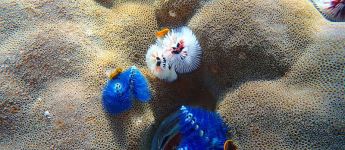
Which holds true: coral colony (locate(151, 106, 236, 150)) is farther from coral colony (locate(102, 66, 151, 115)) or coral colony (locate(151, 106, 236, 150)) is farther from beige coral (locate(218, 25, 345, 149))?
coral colony (locate(102, 66, 151, 115))

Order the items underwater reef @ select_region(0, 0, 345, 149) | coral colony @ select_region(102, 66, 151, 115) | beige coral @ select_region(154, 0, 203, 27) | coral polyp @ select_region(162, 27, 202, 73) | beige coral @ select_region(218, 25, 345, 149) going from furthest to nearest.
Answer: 1. beige coral @ select_region(154, 0, 203, 27)
2. coral polyp @ select_region(162, 27, 202, 73)
3. coral colony @ select_region(102, 66, 151, 115)
4. underwater reef @ select_region(0, 0, 345, 149)
5. beige coral @ select_region(218, 25, 345, 149)

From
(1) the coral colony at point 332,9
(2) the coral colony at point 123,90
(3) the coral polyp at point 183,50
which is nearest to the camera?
(2) the coral colony at point 123,90

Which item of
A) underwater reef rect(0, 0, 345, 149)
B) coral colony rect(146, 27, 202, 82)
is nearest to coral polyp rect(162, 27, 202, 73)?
coral colony rect(146, 27, 202, 82)

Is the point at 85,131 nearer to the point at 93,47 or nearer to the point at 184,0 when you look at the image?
the point at 93,47

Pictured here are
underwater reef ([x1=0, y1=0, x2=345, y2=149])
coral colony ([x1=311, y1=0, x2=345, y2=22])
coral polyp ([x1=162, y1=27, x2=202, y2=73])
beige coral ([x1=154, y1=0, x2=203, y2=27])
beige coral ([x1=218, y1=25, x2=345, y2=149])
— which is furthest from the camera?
beige coral ([x1=154, y1=0, x2=203, y2=27])

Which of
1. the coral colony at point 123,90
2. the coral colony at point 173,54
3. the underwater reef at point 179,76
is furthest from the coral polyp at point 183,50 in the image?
the coral colony at point 123,90

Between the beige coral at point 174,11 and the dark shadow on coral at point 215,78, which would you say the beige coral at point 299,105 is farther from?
the beige coral at point 174,11
